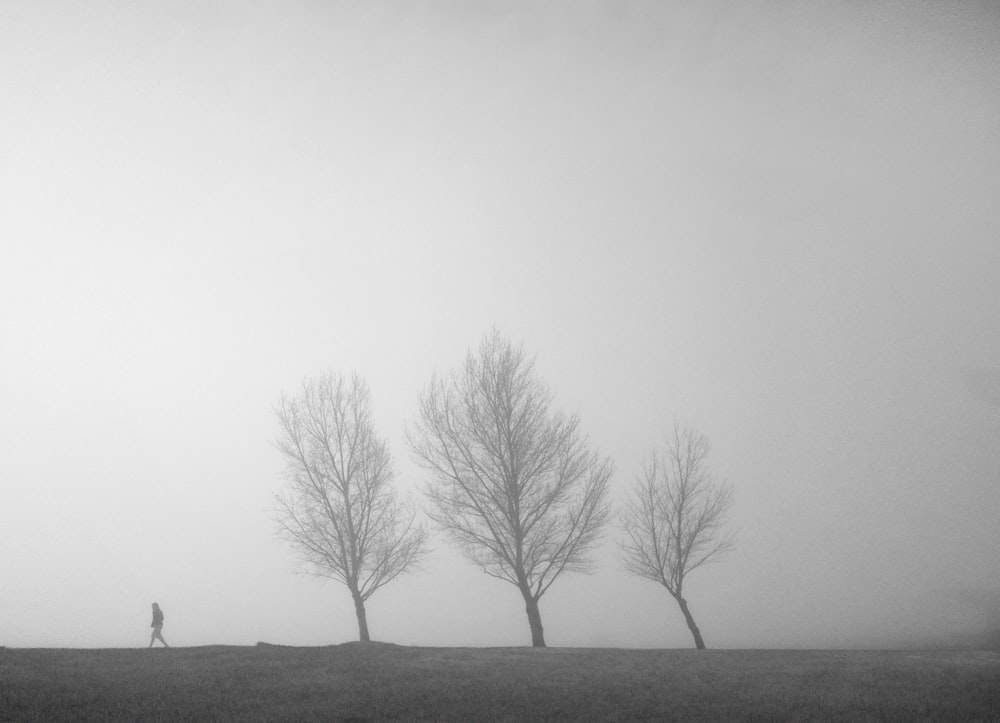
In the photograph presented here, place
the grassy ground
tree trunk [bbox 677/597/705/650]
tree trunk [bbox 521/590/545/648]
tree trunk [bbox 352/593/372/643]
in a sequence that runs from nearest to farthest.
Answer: the grassy ground → tree trunk [bbox 521/590/545/648] → tree trunk [bbox 352/593/372/643] → tree trunk [bbox 677/597/705/650]

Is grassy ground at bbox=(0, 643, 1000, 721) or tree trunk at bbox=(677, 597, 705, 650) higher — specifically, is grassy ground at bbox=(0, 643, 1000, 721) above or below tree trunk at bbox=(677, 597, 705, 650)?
above

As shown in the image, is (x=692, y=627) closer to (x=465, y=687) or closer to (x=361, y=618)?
(x=361, y=618)

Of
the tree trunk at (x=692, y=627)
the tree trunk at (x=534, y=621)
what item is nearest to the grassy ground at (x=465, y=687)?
the tree trunk at (x=534, y=621)

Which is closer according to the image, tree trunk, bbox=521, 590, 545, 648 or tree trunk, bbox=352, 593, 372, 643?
tree trunk, bbox=521, 590, 545, 648

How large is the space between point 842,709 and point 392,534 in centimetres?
1855

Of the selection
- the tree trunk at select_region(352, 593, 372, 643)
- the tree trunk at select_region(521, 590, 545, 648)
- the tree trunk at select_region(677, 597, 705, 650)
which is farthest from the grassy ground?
the tree trunk at select_region(677, 597, 705, 650)

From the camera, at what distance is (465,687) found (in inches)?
411

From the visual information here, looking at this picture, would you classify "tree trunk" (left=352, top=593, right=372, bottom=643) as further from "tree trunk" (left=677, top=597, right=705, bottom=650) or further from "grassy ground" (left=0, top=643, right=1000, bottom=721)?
"tree trunk" (left=677, top=597, right=705, bottom=650)

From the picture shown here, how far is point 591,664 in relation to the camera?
14062 mm

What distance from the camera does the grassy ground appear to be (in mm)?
8719

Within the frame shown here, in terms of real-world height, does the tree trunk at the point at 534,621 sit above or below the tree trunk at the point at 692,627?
above

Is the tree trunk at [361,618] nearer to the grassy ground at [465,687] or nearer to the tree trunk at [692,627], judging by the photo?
the grassy ground at [465,687]

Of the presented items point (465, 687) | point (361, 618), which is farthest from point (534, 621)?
point (465, 687)

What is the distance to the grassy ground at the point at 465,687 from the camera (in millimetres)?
8719
